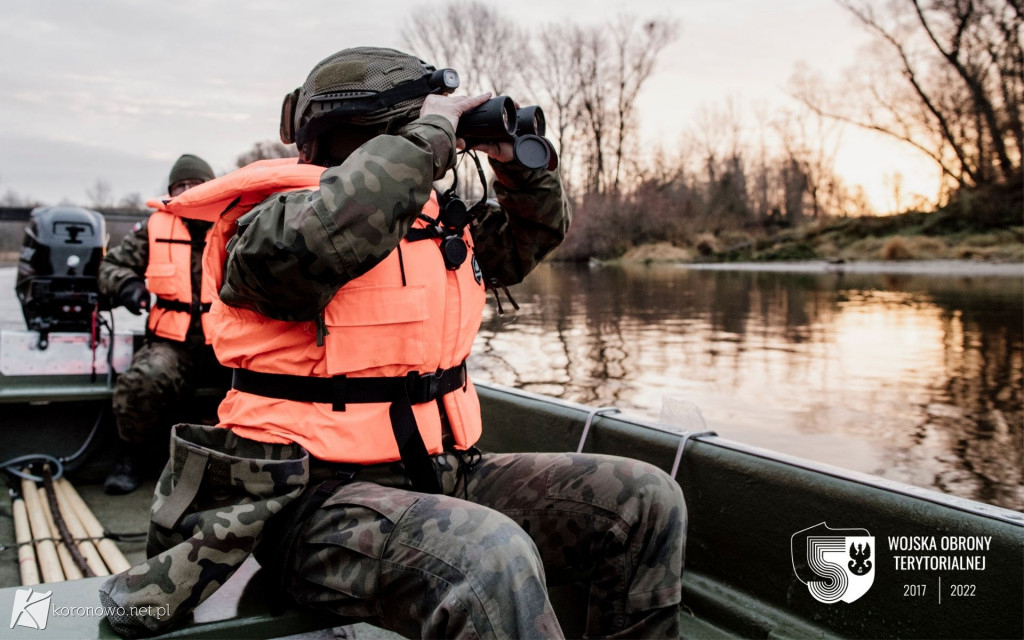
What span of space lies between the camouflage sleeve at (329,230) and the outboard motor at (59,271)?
121 inches

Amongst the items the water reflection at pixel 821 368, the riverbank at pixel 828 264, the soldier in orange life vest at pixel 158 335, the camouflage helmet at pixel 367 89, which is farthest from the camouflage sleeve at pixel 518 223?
the riverbank at pixel 828 264

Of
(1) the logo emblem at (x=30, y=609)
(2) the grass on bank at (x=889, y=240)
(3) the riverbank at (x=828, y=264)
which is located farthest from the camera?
(2) the grass on bank at (x=889, y=240)

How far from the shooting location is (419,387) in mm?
1688

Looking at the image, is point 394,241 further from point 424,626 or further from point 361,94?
point 424,626

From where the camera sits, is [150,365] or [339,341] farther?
[150,365]

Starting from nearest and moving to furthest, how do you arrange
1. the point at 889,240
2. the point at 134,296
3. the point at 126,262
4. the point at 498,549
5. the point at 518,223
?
the point at 498,549 → the point at 518,223 → the point at 134,296 → the point at 126,262 → the point at 889,240

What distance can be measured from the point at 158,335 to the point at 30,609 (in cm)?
244

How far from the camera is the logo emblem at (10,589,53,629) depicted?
1584 mm

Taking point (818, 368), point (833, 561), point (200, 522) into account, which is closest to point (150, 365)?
point (200, 522)

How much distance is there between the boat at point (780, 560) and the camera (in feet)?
5.50

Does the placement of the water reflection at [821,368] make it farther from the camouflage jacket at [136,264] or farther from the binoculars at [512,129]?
the binoculars at [512,129]

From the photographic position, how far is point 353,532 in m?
1.49

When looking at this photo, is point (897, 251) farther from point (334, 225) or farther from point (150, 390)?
point (334, 225)

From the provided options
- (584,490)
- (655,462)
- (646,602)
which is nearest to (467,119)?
(584,490)
